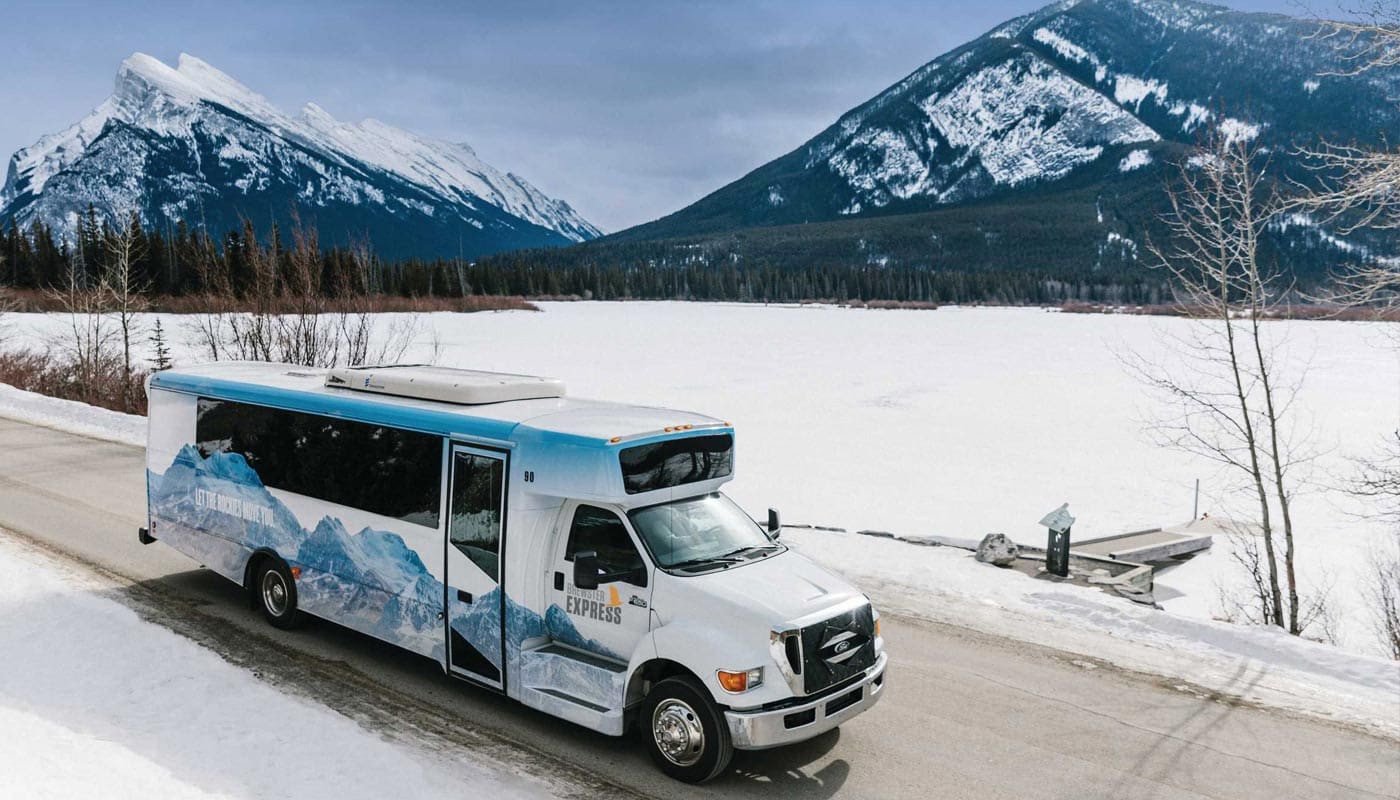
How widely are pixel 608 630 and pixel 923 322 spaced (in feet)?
301

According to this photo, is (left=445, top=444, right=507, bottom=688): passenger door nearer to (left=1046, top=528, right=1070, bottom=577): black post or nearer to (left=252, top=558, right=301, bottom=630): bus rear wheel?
(left=252, top=558, right=301, bottom=630): bus rear wheel

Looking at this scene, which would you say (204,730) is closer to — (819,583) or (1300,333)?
(819,583)

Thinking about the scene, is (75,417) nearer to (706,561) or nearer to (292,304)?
(292,304)

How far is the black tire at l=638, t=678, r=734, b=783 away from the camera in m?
6.50

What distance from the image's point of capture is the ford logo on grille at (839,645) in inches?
262

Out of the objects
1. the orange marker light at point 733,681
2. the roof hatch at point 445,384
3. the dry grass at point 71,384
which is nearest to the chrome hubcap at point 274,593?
the roof hatch at point 445,384

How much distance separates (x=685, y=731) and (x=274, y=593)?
553 cm

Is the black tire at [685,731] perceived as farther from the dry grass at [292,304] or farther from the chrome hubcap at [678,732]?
the dry grass at [292,304]

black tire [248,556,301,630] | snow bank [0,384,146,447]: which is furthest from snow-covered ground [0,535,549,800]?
snow bank [0,384,146,447]

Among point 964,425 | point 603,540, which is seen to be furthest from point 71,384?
point 603,540

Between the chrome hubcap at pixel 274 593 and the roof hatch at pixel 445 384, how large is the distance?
221cm

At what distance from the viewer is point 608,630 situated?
276 inches

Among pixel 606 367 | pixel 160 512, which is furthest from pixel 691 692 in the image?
pixel 606 367

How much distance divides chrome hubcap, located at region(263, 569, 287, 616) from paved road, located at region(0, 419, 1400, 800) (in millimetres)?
284
